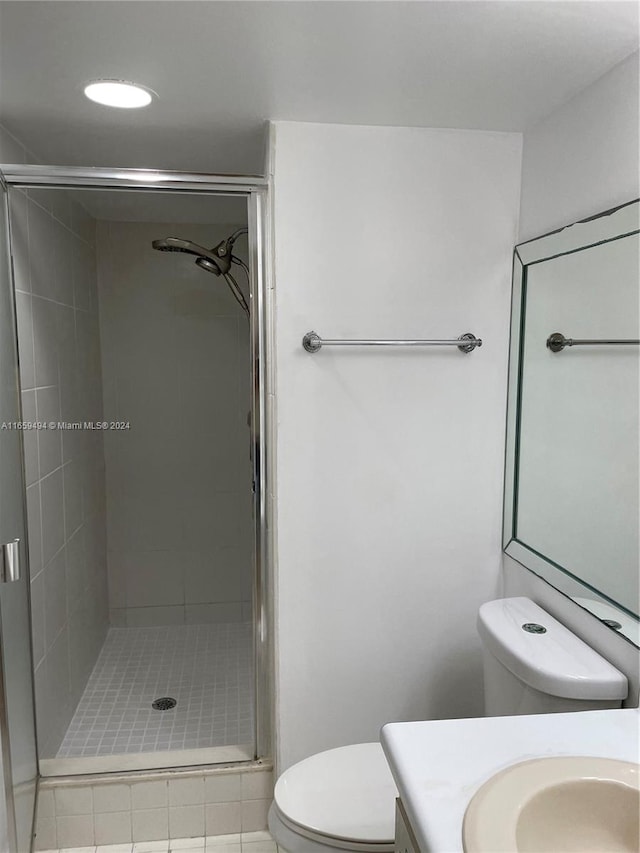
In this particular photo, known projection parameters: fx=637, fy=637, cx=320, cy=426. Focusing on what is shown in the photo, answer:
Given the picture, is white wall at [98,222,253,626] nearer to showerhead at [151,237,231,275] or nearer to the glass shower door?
showerhead at [151,237,231,275]

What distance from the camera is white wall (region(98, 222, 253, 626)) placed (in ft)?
9.53

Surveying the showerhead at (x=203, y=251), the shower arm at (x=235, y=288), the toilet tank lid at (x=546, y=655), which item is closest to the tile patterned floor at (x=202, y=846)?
the toilet tank lid at (x=546, y=655)

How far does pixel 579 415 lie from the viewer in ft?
5.02

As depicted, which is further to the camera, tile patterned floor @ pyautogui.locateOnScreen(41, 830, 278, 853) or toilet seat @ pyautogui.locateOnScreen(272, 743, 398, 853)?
tile patterned floor @ pyautogui.locateOnScreen(41, 830, 278, 853)

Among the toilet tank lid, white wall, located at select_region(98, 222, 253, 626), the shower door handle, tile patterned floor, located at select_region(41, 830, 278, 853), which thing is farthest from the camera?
white wall, located at select_region(98, 222, 253, 626)

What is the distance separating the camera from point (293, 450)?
1810 millimetres

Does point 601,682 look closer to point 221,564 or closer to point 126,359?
point 221,564

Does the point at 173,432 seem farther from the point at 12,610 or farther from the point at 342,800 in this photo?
the point at 342,800

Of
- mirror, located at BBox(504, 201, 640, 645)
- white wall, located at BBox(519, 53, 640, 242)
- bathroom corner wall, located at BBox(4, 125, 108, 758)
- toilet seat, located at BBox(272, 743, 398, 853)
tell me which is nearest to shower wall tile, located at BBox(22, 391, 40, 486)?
bathroom corner wall, located at BBox(4, 125, 108, 758)

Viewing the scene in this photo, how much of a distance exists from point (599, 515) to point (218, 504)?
199 centimetres

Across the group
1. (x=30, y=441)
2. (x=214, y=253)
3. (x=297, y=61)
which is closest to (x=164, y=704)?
(x=30, y=441)

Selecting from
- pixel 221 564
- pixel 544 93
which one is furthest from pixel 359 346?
pixel 221 564

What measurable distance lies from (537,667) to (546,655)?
0.17ft

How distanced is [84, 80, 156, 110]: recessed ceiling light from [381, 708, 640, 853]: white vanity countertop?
57.5 inches
